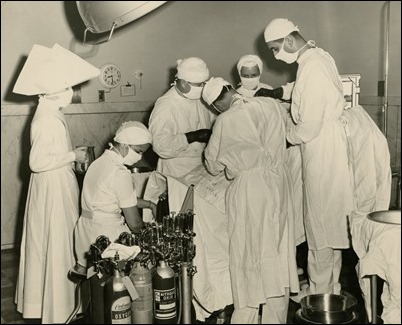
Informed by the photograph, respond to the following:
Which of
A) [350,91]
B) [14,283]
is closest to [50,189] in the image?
[14,283]

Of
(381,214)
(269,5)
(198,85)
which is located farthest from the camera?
(269,5)

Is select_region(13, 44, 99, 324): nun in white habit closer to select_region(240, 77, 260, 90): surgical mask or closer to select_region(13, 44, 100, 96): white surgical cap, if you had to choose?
select_region(13, 44, 100, 96): white surgical cap

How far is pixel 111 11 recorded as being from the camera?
5.06 feet

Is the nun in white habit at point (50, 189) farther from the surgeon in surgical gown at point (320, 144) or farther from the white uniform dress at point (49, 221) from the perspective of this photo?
the surgeon in surgical gown at point (320, 144)

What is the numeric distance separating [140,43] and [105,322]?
3.42 metres

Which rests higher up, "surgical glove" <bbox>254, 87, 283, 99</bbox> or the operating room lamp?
the operating room lamp

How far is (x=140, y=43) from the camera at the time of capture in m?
5.29

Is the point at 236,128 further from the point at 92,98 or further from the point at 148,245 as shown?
the point at 92,98

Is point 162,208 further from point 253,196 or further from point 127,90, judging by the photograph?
point 127,90

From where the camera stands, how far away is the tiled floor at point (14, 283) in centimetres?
341

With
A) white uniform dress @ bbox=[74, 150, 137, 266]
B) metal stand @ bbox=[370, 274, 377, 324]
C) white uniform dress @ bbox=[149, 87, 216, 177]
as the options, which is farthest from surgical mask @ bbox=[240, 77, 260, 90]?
metal stand @ bbox=[370, 274, 377, 324]

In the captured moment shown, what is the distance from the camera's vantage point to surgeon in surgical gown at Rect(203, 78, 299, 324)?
2836 mm

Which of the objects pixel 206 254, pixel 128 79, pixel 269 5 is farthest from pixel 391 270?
pixel 128 79

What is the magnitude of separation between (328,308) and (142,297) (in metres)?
1.30
